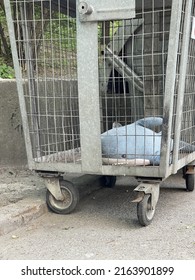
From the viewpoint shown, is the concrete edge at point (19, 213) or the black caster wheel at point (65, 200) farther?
the black caster wheel at point (65, 200)

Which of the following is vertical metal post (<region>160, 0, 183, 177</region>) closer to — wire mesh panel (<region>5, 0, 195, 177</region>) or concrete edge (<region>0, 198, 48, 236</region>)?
wire mesh panel (<region>5, 0, 195, 177</region>)

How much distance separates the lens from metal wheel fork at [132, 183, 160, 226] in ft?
12.4

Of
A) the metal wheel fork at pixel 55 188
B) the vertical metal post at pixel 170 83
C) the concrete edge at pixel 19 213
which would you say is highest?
the vertical metal post at pixel 170 83

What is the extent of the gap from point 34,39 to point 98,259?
6.60 feet

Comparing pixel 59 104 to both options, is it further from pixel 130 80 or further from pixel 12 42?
pixel 12 42

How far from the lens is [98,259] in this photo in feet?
10.5

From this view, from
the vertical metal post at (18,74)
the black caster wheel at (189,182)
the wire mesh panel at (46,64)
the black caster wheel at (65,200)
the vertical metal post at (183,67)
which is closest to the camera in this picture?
the vertical metal post at (183,67)

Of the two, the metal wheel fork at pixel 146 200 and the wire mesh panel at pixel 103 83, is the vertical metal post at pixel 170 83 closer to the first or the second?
the wire mesh panel at pixel 103 83

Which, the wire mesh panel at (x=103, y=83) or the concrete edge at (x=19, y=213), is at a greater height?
the wire mesh panel at (x=103, y=83)

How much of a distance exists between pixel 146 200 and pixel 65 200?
0.83m

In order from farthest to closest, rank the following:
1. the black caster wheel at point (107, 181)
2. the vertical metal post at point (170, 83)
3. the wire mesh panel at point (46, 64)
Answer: the black caster wheel at point (107, 181), the wire mesh panel at point (46, 64), the vertical metal post at point (170, 83)

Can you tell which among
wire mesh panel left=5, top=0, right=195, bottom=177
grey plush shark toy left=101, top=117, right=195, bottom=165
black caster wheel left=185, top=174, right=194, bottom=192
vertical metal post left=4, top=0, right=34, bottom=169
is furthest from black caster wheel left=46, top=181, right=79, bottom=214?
A: black caster wheel left=185, top=174, right=194, bottom=192

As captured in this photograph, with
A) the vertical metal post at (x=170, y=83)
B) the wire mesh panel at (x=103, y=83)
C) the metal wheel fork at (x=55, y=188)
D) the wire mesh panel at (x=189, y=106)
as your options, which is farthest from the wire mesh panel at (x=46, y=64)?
the wire mesh panel at (x=189, y=106)

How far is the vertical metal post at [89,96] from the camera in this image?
12.3 ft
